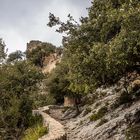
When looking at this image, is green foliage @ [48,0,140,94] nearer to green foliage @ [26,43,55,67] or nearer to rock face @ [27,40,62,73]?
rock face @ [27,40,62,73]

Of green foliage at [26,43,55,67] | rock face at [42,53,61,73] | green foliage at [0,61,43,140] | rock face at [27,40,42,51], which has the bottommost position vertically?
green foliage at [0,61,43,140]

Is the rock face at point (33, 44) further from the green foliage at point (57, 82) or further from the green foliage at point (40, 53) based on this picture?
the green foliage at point (57, 82)

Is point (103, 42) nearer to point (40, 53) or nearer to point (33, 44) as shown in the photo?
point (40, 53)

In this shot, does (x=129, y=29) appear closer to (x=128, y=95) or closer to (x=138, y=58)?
(x=138, y=58)

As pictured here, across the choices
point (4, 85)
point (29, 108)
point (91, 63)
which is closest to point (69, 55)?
point (91, 63)

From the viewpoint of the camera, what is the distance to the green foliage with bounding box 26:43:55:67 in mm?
116438

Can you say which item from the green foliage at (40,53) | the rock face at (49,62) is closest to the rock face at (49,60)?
the rock face at (49,62)

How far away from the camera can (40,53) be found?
117 meters

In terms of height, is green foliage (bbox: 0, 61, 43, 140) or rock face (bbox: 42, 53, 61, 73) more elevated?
rock face (bbox: 42, 53, 61, 73)

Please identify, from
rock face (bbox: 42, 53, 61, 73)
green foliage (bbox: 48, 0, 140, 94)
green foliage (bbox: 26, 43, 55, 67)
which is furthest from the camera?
green foliage (bbox: 26, 43, 55, 67)

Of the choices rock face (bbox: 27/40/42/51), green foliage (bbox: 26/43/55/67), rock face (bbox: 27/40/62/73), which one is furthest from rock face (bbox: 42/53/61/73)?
rock face (bbox: 27/40/42/51)

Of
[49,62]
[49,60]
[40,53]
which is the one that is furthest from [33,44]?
[49,62]

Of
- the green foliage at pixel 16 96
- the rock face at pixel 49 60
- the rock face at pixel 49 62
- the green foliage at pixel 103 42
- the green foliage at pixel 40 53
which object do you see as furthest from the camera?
the green foliage at pixel 40 53

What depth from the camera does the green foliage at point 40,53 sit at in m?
116
